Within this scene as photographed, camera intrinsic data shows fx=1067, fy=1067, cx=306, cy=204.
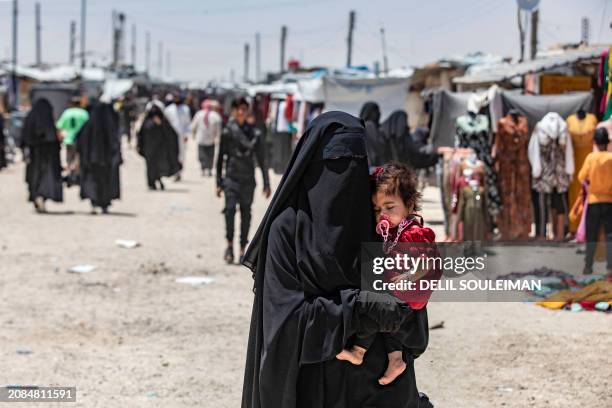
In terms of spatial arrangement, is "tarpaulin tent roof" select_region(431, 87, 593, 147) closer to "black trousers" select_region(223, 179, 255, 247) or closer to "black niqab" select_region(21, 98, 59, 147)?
"black trousers" select_region(223, 179, 255, 247)

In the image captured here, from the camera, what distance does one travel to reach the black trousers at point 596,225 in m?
9.42

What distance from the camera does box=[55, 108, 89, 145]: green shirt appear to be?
650 inches

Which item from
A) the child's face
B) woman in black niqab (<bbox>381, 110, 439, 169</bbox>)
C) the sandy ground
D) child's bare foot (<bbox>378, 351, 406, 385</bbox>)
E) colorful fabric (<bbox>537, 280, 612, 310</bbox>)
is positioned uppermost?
the child's face

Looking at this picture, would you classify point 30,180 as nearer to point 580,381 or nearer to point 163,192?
point 163,192

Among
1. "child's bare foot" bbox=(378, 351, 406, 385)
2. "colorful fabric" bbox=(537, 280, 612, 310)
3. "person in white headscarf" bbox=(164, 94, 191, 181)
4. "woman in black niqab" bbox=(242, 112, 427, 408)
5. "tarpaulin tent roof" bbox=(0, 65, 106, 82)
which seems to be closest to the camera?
"woman in black niqab" bbox=(242, 112, 427, 408)

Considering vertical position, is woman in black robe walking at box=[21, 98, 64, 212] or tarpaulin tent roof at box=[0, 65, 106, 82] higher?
tarpaulin tent roof at box=[0, 65, 106, 82]

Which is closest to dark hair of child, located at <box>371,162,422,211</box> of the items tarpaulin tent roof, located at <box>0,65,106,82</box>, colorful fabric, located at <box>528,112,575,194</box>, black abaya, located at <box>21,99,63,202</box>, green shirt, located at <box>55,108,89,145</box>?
colorful fabric, located at <box>528,112,575,194</box>

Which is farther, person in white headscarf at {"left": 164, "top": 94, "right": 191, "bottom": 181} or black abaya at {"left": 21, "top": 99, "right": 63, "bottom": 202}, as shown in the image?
person in white headscarf at {"left": 164, "top": 94, "right": 191, "bottom": 181}

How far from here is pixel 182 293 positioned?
8.99m

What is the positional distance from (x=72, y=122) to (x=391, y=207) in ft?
45.6

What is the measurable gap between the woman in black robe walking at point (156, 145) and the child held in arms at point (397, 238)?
52.6ft

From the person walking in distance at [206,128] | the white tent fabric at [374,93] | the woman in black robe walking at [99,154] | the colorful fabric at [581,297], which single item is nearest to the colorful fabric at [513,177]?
the colorful fabric at [581,297]

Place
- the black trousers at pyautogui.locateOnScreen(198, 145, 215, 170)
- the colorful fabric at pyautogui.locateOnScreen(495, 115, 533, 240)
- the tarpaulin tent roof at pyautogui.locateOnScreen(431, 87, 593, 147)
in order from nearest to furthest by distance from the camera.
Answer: the tarpaulin tent roof at pyautogui.locateOnScreen(431, 87, 593, 147) → the colorful fabric at pyautogui.locateOnScreen(495, 115, 533, 240) → the black trousers at pyautogui.locateOnScreen(198, 145, 215, 170)

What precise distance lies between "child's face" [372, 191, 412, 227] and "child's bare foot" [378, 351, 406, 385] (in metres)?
0.42
